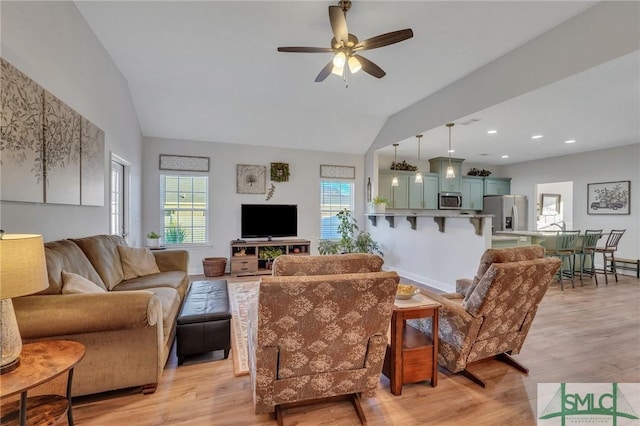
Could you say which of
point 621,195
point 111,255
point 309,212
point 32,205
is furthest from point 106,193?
point 621,195

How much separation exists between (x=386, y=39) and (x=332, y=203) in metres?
4.47

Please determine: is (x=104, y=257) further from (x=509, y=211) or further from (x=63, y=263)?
(x=509, y=211)

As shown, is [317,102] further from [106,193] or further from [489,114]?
[106,193]

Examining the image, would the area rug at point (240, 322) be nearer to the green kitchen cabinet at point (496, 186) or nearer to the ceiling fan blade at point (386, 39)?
the ceiling fan blade at point (386, 39)

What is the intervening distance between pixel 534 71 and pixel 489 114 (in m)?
0.83

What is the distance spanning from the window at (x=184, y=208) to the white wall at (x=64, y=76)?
5.12ft

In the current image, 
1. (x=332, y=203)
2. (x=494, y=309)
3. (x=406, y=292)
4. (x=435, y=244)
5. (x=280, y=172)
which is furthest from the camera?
(x=332, y=203)

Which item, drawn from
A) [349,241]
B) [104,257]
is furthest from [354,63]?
[349,241]

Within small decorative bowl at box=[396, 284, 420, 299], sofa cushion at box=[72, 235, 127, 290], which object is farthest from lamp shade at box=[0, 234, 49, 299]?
small decorative bowl at box=[396, 284, 420, 299]

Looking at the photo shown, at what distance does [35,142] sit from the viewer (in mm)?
2072

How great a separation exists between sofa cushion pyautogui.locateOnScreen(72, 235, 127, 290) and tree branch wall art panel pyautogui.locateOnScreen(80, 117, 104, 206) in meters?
0.41

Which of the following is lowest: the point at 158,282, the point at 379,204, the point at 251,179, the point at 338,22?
the point at 158,282

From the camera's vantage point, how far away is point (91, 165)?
295cm

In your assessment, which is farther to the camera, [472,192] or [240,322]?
[472,192]
